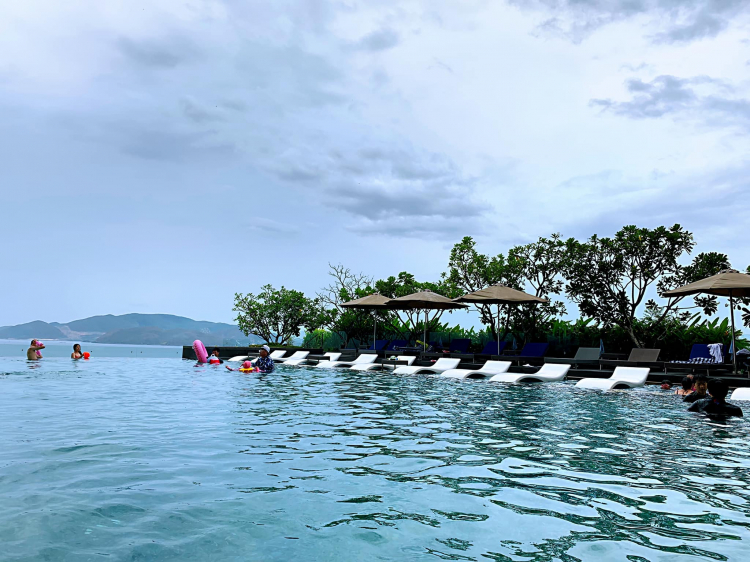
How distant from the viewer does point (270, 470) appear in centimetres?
561

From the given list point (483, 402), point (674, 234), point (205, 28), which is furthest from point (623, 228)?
point (205, 28)

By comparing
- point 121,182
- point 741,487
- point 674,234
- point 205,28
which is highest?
point 205,28

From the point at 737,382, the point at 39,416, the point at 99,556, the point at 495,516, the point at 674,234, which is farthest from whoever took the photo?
the point at 674,234

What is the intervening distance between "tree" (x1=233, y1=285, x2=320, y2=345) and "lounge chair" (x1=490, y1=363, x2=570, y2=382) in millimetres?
18460

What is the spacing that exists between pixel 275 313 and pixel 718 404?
27167 millimetres

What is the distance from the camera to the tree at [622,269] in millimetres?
21297

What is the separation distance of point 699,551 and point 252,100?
62.1 feet

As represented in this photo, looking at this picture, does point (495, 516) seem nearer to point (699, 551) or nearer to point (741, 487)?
point (699, 551)

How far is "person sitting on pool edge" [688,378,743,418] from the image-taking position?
30.1 feet

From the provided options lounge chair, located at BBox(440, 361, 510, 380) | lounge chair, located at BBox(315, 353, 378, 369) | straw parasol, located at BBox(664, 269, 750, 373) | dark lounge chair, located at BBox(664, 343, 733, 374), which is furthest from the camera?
lounge chair, located at BBox(315, 353, 378, 369)

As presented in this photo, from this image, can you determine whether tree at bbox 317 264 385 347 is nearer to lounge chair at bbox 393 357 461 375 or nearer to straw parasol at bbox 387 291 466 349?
straw parasol at bbox 387 291 466 349

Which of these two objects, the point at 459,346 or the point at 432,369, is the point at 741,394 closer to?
the point at 432,369

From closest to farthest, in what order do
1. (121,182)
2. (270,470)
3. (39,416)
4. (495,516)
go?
(495,516), (270,470), (39,416), (121,182)

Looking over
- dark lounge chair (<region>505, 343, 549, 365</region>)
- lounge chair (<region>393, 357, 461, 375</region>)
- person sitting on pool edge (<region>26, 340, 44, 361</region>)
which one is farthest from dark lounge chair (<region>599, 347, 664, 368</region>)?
person sitting on pool edge (<region>26, 340, 44, 361</region>)
